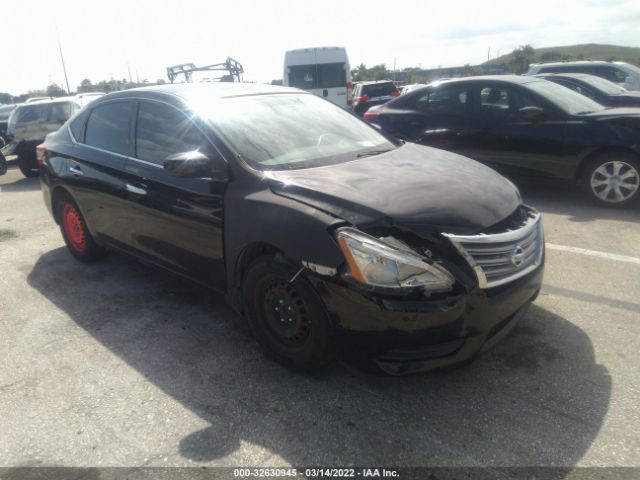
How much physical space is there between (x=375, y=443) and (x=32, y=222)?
598 centimetres

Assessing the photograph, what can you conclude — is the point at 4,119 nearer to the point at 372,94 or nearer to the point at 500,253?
the point at 372,94

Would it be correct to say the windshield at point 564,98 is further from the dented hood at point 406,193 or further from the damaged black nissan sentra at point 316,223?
the dented hood at point 406,193

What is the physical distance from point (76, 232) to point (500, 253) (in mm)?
3995

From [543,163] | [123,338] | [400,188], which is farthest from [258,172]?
[543,163]

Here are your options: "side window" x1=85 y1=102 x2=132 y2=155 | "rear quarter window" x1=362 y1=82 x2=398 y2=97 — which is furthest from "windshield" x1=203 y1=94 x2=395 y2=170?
"rear quarter window" x1=362 y1=82 x2=398 y2=97

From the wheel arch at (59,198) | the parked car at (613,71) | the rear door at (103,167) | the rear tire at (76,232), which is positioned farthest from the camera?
the parked car at (613,71)

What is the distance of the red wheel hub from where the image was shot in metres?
4.68

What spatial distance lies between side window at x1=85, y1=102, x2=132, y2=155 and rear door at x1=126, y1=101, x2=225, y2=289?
0.18m

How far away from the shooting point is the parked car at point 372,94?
54.4 feet

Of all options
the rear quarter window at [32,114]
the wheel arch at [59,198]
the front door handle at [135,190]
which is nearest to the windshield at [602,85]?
the front door handle at [135,190]

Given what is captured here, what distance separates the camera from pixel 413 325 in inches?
91.2

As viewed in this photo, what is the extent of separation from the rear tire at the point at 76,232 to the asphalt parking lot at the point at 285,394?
2.51 ft

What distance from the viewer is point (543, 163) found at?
20.0 feet

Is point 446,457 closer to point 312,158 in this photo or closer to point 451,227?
point 451,227
